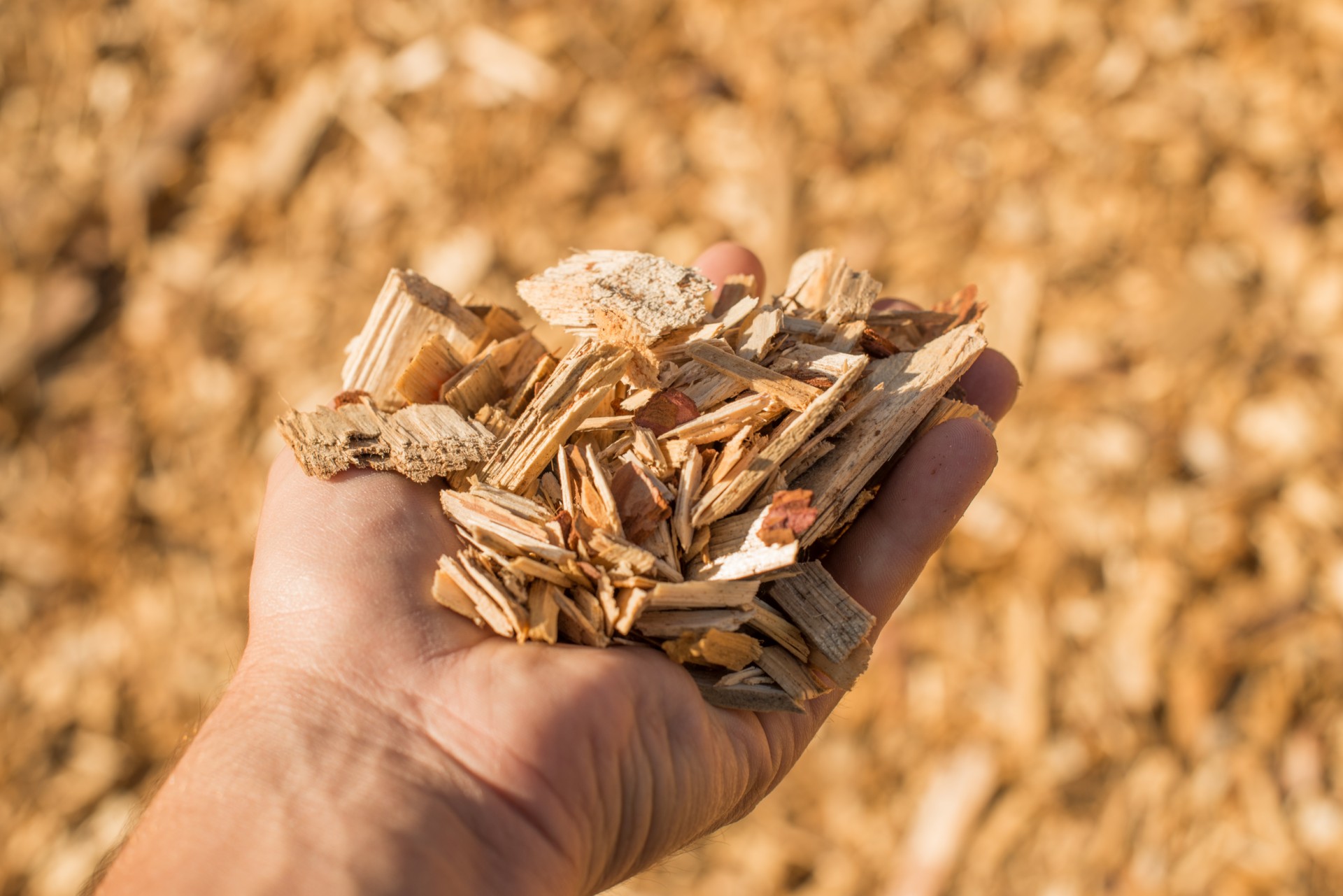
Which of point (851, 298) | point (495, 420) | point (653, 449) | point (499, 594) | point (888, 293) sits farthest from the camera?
point (888, 293)

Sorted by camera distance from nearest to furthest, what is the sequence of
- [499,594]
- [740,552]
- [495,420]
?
[499,594] → [740,552] → [495,420]

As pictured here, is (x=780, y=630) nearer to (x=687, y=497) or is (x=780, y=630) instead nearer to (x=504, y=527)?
(x=687, y=497)

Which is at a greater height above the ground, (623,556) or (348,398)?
(348,398)

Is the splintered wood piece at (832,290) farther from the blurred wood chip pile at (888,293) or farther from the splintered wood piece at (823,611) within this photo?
the blurred wood chip pile at (888,293)

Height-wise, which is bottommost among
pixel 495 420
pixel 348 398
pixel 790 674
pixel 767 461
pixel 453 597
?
pixel 790 674

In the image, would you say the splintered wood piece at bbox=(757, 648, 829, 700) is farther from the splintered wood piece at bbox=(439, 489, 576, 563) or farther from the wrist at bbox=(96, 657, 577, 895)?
the wrist at bbox=(96, 657, 577, 895)

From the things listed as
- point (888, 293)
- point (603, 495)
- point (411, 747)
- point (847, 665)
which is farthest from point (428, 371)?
point (888, 293)

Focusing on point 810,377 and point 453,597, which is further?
point 810,377

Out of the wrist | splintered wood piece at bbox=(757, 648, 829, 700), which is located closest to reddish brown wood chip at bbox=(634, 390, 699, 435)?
splintered wood piece at bbox=(757, 648, 829, 700)
